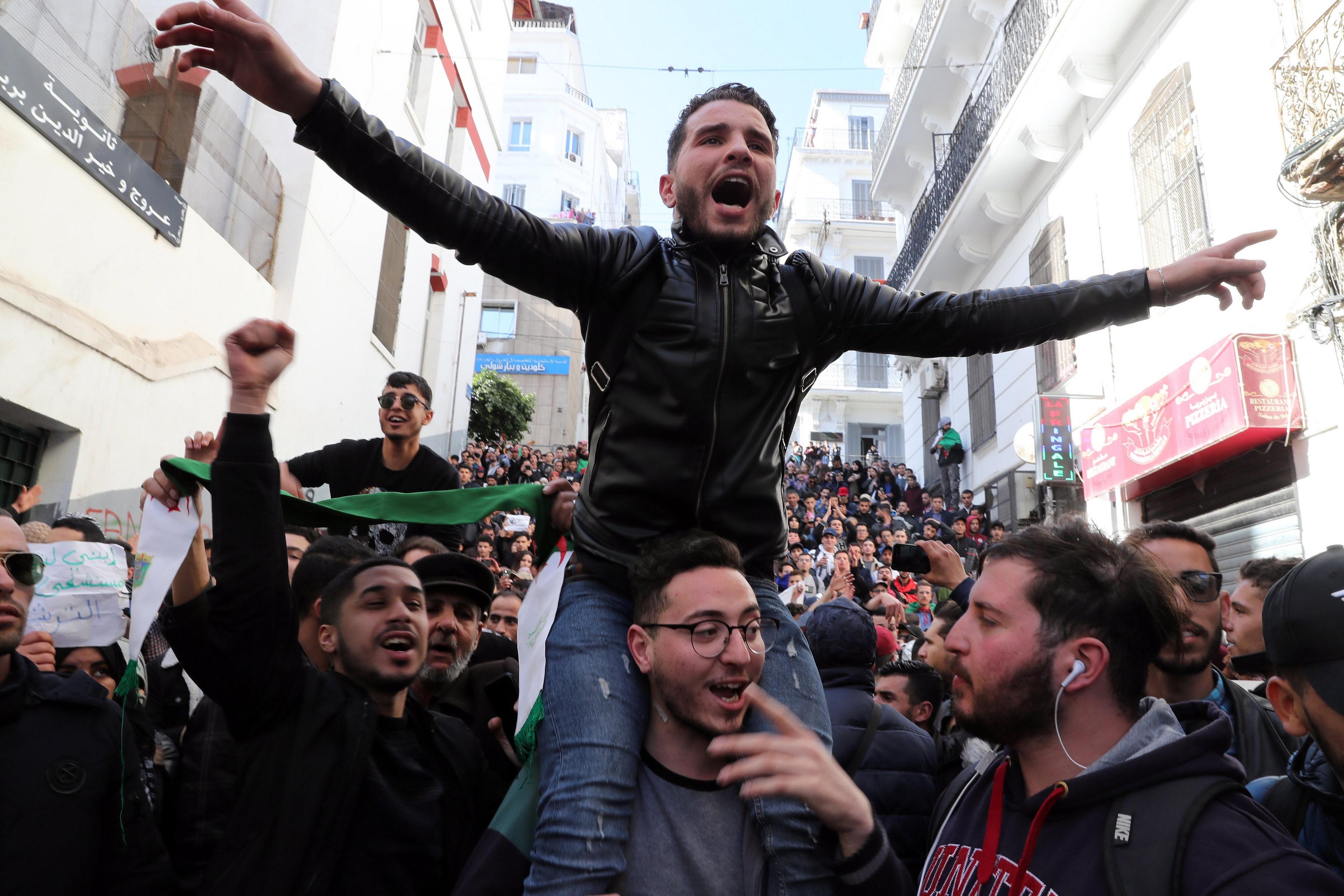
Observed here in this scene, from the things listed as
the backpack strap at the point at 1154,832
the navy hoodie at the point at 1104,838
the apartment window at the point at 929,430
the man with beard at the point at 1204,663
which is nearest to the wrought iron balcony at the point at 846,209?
the apartment window at the point at 929,430

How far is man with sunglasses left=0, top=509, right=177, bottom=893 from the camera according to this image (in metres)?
2.68

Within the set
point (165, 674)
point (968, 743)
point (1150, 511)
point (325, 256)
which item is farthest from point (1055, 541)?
point (325, 256)

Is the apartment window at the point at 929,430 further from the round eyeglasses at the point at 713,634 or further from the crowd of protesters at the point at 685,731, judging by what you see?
the round eyeglasses at the point at 713,634

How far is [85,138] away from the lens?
7.64 meters

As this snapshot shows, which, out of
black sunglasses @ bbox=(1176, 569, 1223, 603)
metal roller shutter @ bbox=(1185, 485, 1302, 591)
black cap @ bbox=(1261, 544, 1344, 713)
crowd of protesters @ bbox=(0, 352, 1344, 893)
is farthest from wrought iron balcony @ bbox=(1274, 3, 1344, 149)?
black cap @ bbox=(1261, 544, 1344, 713)

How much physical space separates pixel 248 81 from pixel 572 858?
1760mm

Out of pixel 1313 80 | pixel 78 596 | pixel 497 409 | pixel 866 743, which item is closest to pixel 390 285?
pixel 1313 80

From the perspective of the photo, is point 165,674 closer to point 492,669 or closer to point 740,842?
point 492,669

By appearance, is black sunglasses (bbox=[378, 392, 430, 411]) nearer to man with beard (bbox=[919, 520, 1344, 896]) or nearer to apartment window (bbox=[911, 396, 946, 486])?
man with beard (bbox=[919, 520, 1344, 896])

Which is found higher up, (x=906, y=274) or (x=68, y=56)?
(x=906, y=274)

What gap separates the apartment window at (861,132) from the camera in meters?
43.3

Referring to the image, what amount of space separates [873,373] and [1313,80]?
28365mm

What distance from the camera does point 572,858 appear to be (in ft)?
6.26

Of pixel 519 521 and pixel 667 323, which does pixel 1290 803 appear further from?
pixel 519 521
